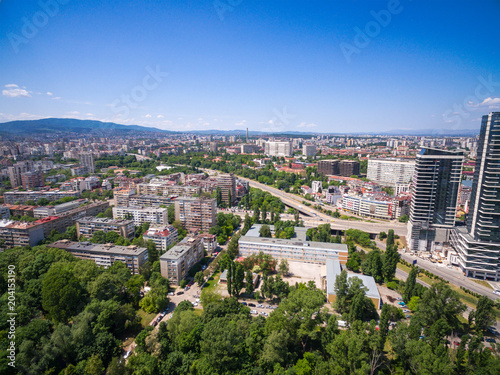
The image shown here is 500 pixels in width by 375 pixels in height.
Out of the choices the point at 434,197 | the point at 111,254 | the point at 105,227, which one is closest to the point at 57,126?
the point at 105,227

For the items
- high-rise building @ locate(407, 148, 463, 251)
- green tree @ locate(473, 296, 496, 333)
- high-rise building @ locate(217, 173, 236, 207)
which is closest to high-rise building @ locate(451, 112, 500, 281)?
high-rise building @ locate(407, 148, 463, 251)

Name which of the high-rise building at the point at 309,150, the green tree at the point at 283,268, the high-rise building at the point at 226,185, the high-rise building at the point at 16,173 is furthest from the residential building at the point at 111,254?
the high-rise building at the point at 309,150

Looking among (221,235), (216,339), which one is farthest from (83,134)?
(216,339)

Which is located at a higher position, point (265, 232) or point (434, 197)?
point (434, 197)

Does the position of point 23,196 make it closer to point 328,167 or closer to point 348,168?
point 328,167

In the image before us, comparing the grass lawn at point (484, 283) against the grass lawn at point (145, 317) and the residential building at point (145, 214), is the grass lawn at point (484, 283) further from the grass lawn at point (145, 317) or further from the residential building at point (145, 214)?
the residential building at point (145, 214)

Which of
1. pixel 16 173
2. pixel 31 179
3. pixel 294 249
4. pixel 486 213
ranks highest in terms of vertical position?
pixel 486 213

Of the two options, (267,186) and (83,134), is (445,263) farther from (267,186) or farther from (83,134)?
(83,134)
